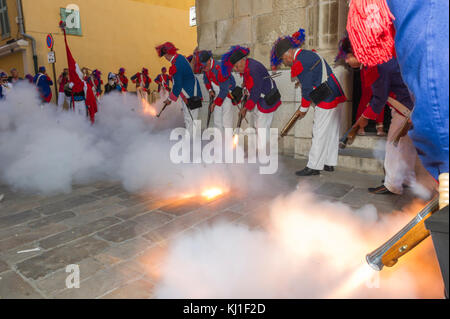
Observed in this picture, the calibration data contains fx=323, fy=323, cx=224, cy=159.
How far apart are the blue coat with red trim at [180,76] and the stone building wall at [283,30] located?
1176 millimetres

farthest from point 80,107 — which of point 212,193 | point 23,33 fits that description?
point 23,33

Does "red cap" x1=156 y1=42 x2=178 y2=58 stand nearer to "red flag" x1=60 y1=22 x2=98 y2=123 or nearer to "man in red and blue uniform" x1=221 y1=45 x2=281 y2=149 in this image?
"man in red and blue uniform" x1=221 y1=45 x2=281 y2=149

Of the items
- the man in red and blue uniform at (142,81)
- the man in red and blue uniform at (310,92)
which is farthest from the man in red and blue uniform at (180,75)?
the man in red and blue uniform at (142,81)

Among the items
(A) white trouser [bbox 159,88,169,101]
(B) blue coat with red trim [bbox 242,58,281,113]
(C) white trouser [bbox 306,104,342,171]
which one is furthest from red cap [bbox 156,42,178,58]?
(A) white trouser [bbox 159,88,169,101]

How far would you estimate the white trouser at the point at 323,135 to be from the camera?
523cm

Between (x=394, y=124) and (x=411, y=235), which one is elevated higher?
(x=394, y=124)

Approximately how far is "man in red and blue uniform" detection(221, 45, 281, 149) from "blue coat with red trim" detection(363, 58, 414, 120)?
2.51 meters

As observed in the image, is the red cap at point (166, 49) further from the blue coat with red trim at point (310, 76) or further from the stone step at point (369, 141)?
the stone step at point (369, 141)

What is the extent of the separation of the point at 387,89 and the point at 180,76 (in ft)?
14.4

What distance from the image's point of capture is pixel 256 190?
4.63 metres

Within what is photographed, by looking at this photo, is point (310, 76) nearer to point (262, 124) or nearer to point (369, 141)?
point (262, 124)

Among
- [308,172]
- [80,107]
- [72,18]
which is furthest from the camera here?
[72,18]

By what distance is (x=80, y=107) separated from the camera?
990 centimetres

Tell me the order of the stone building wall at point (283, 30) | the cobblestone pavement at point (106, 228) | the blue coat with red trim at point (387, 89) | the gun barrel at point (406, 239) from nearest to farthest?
the gun barrel at point (406, 239)
the cobblestone pavement at point (106, 228)
the blue coat with red trim at point (387, 89)
the stone building wall at point (283, 30)
